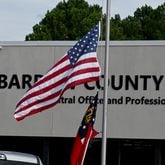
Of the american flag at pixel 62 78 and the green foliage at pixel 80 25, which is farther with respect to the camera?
the green foliage at pixel 80 25

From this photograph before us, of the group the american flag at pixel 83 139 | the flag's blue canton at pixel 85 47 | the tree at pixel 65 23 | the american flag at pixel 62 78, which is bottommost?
the american flag at pixel 83 139

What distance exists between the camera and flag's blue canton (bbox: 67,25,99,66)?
15242mm

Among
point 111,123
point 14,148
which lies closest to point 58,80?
point 111,123

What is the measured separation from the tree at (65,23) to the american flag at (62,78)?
36.2 meters

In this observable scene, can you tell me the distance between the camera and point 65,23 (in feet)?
175

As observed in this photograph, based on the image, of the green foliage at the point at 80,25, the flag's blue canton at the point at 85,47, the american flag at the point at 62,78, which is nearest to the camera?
the american flag at the point at 62,78

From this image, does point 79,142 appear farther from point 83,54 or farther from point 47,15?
point 47,15

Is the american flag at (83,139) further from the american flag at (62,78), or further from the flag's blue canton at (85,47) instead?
the flag's blue canton at (85,47)

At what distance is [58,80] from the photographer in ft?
49.2

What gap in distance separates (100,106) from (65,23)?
3142cm

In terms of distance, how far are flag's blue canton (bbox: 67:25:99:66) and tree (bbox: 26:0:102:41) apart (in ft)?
118

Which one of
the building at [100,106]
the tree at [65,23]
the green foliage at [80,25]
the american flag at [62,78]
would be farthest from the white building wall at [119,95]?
the tree at [65,23]

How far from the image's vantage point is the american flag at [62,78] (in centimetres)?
1490

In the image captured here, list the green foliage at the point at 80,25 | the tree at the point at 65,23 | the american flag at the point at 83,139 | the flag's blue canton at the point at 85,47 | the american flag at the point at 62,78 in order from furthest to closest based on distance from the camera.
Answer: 1. the green foliage at the point at 80,25
2. the tree at the point at 65,23
3. the flag's blue canton at the point at 85,47
4. the american flag at the point at 83,139
5. the american flag at the point at 62,78
